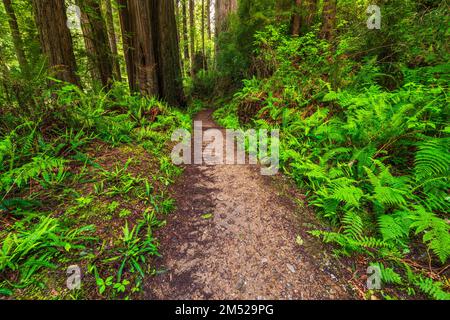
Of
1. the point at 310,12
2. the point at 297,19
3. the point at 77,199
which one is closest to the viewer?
the point at 77,199

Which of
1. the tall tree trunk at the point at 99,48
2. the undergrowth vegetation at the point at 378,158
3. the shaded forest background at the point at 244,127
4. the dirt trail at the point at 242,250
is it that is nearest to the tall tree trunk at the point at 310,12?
the shaded forest background at the point at 244,127

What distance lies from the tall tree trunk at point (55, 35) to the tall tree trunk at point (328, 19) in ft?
22.2

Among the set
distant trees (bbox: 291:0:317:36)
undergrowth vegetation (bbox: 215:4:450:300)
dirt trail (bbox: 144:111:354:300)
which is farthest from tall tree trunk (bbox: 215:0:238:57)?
dirt trail (bbox: 144:111:354:300)

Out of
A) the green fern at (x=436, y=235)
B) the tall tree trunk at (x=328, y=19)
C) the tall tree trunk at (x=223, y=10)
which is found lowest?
the green fern at (x=436, y=235)

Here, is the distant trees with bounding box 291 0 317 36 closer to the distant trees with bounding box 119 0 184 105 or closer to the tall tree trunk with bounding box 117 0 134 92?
the distant trees with bounding box 119 0 184 105

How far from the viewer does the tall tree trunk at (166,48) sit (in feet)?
21.4

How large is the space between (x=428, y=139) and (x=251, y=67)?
6.06 metres

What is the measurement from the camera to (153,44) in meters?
6.49

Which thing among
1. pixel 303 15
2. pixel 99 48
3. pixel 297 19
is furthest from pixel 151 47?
pixel 303 15

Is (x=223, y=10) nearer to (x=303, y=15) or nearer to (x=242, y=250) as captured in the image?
(x=303, y=15)

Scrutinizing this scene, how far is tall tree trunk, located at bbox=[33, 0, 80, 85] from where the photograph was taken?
3836 mm

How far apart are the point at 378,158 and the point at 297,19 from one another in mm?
6131

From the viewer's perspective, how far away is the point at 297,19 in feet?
22.5

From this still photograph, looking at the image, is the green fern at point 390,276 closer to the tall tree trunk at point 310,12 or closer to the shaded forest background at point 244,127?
the shaded forest background at point 244,127
